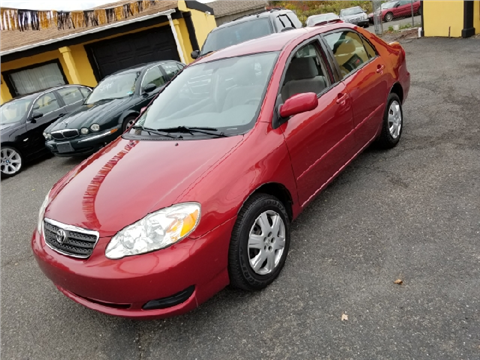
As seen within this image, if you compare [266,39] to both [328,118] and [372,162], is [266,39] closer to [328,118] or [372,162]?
[328,118]

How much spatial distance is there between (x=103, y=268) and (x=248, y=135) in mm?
1276

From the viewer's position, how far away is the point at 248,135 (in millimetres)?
2605

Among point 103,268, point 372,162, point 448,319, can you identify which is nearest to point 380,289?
point 448,319

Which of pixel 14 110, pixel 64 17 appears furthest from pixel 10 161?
pixel 64 17

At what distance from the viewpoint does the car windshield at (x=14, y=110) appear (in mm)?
7902

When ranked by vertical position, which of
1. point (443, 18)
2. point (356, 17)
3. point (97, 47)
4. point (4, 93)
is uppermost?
point (97, 47)

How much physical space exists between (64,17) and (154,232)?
12163 millimetres

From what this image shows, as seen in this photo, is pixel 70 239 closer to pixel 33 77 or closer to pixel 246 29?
pixel 246 29

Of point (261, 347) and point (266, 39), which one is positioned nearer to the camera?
point (261, 347)

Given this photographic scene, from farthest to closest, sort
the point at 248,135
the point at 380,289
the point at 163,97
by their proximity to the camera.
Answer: the point at 163,97 → the point at 248,135 → the point at 380,289

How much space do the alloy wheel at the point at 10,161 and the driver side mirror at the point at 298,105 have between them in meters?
6.76

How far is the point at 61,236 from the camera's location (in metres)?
2.32

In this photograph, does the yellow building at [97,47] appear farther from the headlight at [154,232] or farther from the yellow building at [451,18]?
the headlight at [154,232]

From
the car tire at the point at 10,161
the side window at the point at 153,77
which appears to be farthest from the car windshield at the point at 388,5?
the car tire at the point at 10,161
